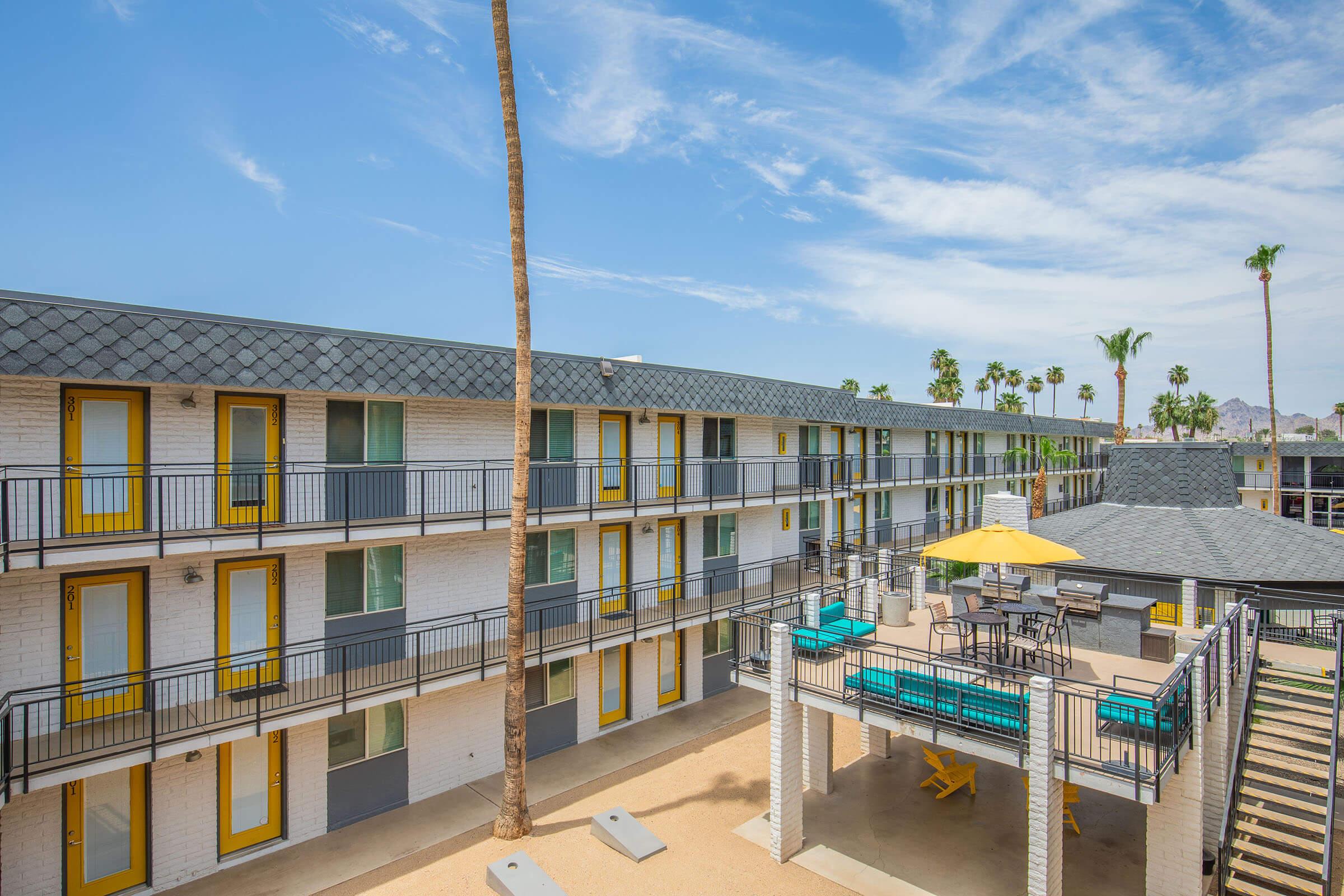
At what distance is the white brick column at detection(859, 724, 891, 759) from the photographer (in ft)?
52.3

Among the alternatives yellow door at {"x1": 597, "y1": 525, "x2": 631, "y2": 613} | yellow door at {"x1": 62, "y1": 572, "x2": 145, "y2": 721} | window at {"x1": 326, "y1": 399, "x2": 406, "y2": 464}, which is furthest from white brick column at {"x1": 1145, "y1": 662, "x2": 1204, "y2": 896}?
yellow door at {"x1": 62, "y1": 572, "x2": 145, "y2": 721}

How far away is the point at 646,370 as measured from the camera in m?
17.2

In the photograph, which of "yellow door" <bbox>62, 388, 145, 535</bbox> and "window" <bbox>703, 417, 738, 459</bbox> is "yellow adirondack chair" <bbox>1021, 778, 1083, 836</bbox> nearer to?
"window" <bbox>703, 417, 738, 459</bbox>

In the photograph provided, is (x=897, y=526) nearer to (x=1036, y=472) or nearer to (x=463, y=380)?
(x=1036, y=472)

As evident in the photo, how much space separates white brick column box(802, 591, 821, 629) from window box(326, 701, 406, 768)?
336 inches

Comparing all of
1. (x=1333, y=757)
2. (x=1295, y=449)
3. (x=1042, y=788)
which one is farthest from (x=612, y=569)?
(x=1295, y=449)

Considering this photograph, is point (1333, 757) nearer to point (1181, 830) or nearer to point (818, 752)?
point (1181, 830)

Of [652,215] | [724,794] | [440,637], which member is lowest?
[724,794]

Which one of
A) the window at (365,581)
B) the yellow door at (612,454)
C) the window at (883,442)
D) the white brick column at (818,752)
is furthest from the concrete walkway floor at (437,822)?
the window at (883,442)

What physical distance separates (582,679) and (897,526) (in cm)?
1896

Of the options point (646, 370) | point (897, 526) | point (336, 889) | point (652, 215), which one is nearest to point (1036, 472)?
point (897, 526)

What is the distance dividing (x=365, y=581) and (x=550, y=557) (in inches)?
172

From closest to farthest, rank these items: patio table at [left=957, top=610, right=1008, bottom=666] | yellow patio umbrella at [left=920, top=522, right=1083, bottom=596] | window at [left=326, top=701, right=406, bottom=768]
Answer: patio table at [left=957, top=610, right=1008, bottom=666]
yellow patio umbrella at [left=920, top=522, right=1083, bottom=596]
window at [left=326, top=701, right=406, bottom=768]

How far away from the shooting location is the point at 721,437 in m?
20.7
